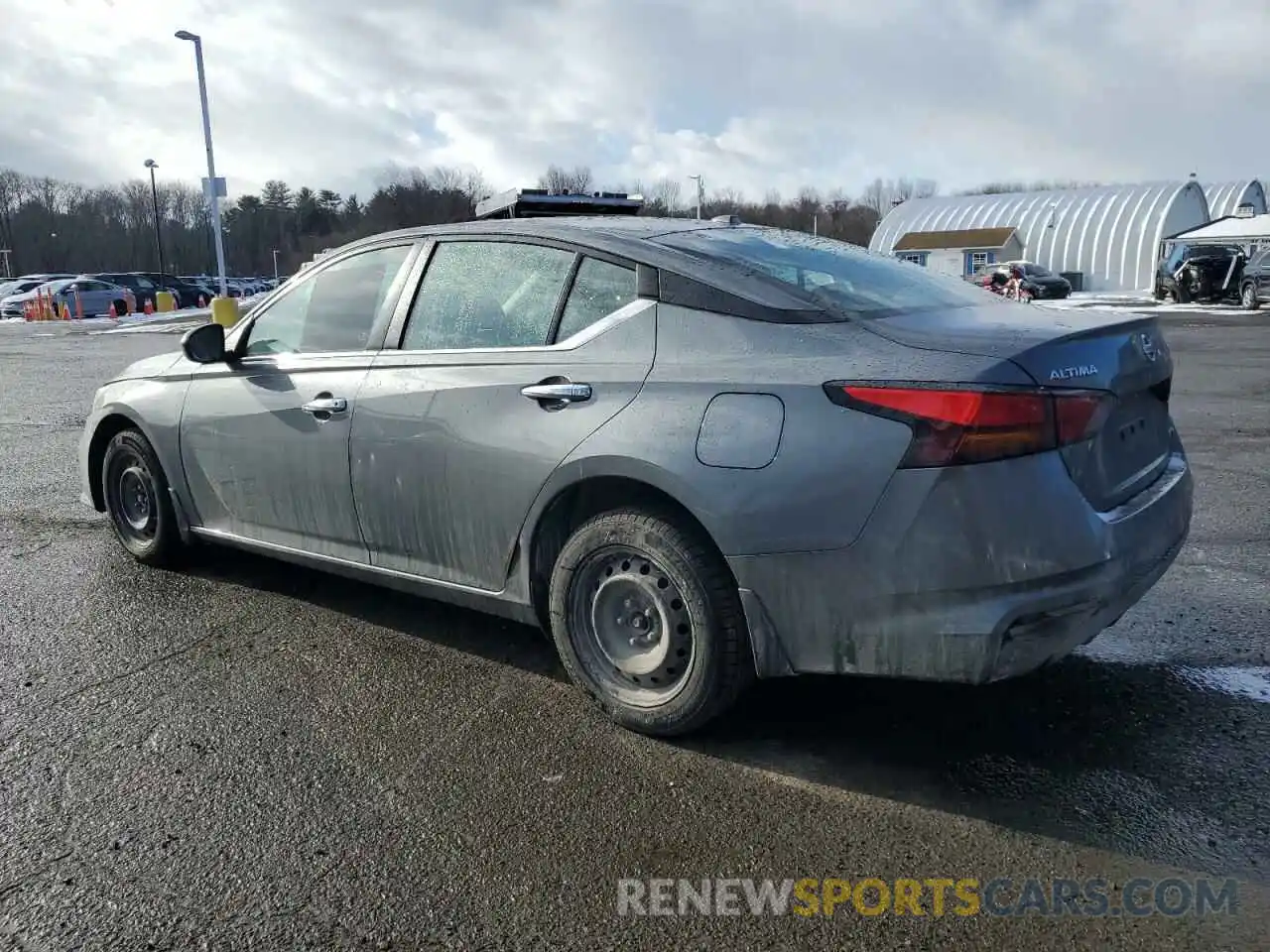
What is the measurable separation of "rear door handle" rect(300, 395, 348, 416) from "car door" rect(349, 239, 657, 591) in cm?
13

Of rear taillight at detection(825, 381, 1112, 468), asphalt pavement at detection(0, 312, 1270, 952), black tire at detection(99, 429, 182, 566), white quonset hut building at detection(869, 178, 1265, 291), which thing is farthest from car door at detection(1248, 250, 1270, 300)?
black tire at detection(99, 429, 182, 566)

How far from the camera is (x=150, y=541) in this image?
490cm

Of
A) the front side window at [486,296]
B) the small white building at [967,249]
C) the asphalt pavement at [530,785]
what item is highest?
the small white building at [967,249]

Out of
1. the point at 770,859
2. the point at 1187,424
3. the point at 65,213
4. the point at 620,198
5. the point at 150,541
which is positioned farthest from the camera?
the point at 65,213

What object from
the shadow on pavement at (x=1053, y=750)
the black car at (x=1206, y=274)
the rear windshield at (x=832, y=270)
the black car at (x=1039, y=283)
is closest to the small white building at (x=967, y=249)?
the black car at (x=1039, y=283)

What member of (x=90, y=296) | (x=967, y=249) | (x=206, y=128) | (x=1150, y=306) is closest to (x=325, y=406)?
(x=206, y=128)

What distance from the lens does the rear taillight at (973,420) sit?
2568 millimetres

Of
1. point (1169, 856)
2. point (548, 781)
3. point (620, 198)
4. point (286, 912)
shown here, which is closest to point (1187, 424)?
point (620, 198)

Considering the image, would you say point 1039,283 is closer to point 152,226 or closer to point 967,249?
point 967,249

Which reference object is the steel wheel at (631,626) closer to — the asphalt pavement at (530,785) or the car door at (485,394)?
the asphalt pavement at (530,785)

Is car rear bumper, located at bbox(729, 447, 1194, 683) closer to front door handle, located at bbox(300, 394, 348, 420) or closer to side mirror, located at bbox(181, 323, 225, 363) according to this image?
front door handle, located at bbox(300, 394, 348, 420)

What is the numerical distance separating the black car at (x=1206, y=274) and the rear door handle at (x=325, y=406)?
33.5 m

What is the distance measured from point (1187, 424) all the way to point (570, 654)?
741 centimetres

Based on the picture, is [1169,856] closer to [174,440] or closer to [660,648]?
[660,648]
